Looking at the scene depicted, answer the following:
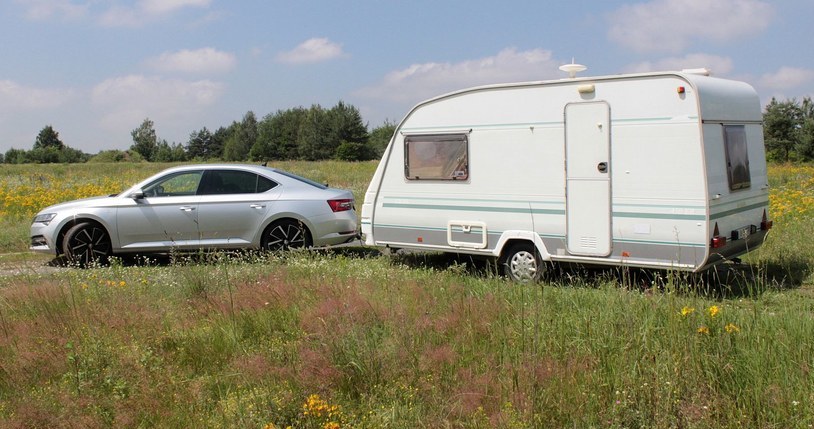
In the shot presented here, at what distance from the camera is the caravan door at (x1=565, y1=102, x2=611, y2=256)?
329 inches

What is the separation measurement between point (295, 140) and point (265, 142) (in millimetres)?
6069

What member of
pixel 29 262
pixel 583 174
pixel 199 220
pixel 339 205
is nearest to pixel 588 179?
pixel 583 174

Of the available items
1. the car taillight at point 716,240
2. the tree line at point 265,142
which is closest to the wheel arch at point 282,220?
the car taillight at point 716,240

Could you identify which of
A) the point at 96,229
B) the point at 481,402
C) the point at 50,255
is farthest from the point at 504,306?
the point at 50,255

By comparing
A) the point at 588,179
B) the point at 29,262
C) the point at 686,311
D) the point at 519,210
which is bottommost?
the point at 686,311

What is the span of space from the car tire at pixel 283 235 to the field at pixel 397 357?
3.74 meters

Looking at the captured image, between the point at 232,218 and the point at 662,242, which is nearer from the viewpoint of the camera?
the point at 662,242

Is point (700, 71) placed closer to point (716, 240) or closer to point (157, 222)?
point (716, 240)

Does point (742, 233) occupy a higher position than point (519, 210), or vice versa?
point (519, 210)

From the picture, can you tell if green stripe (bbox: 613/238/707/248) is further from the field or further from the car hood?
the car hood

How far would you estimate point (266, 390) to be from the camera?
193 inches

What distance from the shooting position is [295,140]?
319 ft

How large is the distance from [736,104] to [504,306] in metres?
4.54

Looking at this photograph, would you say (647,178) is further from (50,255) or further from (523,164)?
(50,255)
